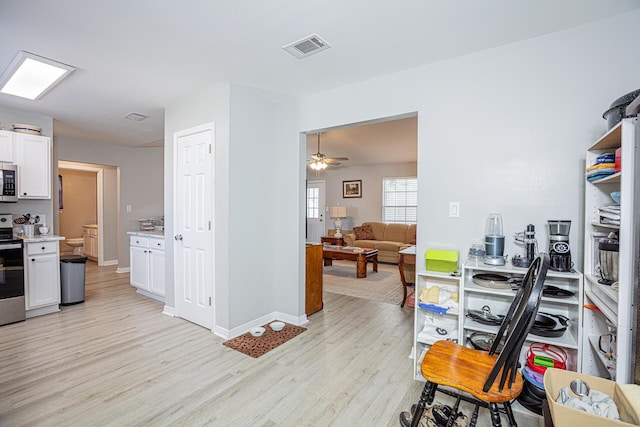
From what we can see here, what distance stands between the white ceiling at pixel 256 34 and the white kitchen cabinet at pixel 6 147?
3.26 feet

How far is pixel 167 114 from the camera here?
358 cm

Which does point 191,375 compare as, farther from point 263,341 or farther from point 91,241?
point 91,241

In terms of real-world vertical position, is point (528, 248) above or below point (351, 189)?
below

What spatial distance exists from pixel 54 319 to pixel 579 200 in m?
5.08

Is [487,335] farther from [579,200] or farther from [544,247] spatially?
[579,200]

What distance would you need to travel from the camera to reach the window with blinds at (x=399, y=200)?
24.7 feet

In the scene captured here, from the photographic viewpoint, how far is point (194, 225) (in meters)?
3.26

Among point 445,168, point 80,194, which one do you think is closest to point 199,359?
point 445,168

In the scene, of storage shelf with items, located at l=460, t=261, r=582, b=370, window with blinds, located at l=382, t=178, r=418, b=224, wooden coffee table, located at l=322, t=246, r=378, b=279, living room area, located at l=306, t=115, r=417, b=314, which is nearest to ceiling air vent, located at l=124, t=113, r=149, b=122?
living room area, located at l=306, t=115, r=417, b=314

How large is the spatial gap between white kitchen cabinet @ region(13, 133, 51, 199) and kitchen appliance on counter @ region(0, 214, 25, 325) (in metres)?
0.66

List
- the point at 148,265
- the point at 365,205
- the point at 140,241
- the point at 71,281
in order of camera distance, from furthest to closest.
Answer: the point at 365,205 < the point at 140,241 < the point at 148,265 < the point at 71,281

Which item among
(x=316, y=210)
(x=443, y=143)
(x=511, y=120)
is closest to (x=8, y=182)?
(x=443, y=143)

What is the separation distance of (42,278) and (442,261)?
172 inches

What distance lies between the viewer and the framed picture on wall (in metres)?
8.27
